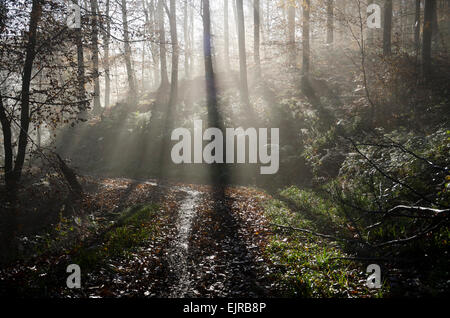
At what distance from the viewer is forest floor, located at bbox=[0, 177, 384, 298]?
5.14 meters

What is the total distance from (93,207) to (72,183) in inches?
74.5

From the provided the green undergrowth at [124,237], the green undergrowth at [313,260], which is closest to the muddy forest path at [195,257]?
the green undergrowth at [124,237]

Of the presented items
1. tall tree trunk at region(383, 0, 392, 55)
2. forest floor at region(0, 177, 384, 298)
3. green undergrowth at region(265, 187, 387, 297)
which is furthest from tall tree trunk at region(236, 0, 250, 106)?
green undergrowth at region(265, 187, 387, 297)

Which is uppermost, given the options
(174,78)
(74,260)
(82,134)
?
(174,78)

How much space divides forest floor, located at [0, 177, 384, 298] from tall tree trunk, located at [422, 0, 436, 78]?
1033 cm

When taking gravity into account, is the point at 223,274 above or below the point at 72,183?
below

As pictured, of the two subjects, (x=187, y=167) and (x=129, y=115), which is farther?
(x=129, y=115)

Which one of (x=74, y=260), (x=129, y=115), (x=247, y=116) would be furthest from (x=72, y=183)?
(x=129, y=115)

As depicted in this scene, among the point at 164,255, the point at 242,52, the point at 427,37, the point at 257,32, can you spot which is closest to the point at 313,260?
the point at 164,255

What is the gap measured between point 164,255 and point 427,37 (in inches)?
593

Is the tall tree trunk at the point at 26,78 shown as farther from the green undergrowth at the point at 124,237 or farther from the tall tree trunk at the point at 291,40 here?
the tall tree trunk at the point at 291,40

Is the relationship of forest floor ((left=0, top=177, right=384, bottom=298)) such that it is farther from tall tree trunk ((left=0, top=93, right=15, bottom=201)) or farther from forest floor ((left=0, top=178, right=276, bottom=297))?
tall tree trunk ((left=0, top=93, right=15, bottom=201))

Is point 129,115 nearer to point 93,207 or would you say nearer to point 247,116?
point 247,116
